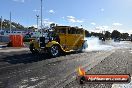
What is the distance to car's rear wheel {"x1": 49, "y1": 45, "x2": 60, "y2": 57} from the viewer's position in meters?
18.8

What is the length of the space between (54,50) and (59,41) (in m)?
1.74

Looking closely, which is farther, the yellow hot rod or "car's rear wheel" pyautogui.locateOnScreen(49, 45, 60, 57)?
the yellow hot rod

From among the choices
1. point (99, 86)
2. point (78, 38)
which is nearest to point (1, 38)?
point (78, 38)

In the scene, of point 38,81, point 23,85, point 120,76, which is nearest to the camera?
point 120,76

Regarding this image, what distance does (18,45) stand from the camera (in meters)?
32.3

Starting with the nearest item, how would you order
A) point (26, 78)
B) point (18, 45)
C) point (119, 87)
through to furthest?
1. point (119, 87)
2. point (26, 78)
3. point (18, 45)

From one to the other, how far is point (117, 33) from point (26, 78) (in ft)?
630

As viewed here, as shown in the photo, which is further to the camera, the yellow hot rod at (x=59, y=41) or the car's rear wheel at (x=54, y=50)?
the yellow hot rod at (x=59, y=41)

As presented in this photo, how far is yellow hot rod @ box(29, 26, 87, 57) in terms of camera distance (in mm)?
19312

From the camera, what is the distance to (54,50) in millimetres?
19203

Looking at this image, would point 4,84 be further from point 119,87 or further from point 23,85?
point 119,87

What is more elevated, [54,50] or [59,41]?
[59,41]

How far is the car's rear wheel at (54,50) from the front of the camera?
18.8 m

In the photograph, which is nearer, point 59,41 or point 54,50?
point 54,50
